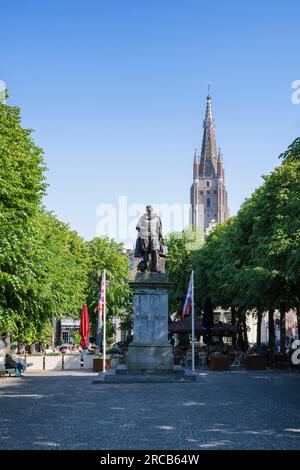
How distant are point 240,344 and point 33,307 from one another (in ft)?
83.5

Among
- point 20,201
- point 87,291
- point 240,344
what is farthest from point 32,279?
point 87,291

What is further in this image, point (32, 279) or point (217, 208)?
point (217, 208)

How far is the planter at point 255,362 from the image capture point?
35812mm

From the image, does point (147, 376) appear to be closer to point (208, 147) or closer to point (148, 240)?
point (148, 240)

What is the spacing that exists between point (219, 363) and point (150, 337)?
11004 millimetres

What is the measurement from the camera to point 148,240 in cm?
2658

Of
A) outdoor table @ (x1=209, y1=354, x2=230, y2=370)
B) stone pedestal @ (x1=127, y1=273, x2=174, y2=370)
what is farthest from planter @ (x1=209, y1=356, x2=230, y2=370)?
stone pedestal @ (x1=127, y1=273, x2=174, y2=370)

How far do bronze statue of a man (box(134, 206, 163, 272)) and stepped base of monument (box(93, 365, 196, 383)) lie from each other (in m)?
4.22

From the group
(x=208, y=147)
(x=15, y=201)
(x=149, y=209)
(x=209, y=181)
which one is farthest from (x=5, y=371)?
(x=208, y=147)

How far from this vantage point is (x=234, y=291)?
146 ft

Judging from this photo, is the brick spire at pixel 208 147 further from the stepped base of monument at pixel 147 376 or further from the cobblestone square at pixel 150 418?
the cobblestone square at pixel 150 418

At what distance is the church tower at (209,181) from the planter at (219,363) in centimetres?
14930

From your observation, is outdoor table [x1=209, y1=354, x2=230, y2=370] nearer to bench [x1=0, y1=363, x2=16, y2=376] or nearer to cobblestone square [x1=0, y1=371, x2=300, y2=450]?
bench [x1=0, y1=363, x2=16, y2=376]
